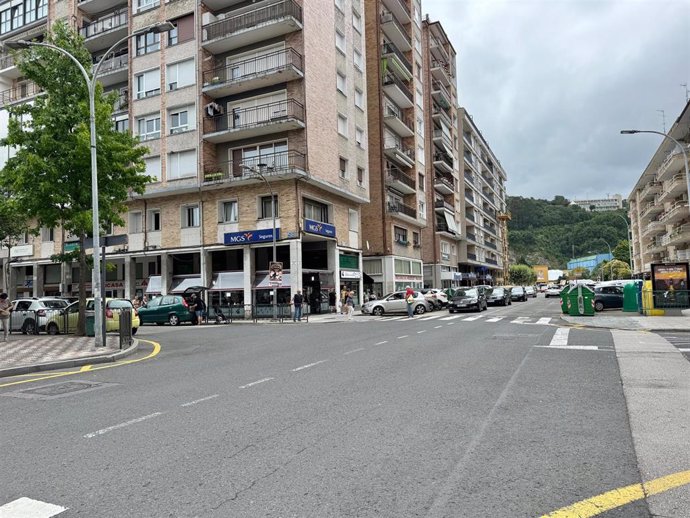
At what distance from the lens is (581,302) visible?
23.7 metres

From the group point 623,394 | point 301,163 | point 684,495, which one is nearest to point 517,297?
point 301,163

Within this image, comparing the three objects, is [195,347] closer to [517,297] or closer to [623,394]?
[623,394]

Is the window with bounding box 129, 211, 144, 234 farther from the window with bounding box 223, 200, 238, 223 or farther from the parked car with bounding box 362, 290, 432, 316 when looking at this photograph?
the parked car with bounding box 362, 290, 432, 316

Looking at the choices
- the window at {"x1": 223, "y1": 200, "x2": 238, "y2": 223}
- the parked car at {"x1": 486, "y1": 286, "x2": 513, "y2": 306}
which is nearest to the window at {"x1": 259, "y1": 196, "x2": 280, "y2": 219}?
the window at {"x1": 223, "y1": 200, "x2": 238, "y2": 223}

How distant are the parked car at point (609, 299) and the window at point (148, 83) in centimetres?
2930

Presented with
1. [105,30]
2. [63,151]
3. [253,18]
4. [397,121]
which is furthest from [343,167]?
[63,151]

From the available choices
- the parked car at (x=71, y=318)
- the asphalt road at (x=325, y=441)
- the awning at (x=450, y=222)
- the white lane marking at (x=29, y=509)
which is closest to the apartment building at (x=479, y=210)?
the awning at (x=450, y=222)

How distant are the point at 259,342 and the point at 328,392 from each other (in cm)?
882

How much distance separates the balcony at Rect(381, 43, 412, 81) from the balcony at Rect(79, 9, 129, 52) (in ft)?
65.2

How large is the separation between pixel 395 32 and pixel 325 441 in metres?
47.5

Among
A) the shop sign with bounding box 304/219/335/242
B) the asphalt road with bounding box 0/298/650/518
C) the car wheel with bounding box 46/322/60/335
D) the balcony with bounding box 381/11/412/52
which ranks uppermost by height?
the balcony with bounding box 381/11/412/52

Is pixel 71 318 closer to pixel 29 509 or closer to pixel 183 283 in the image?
pixel 183 283

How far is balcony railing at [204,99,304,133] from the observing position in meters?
30.2

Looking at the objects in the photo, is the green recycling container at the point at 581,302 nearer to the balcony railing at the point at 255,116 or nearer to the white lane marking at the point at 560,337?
the white lane marking at the point at 560,337
